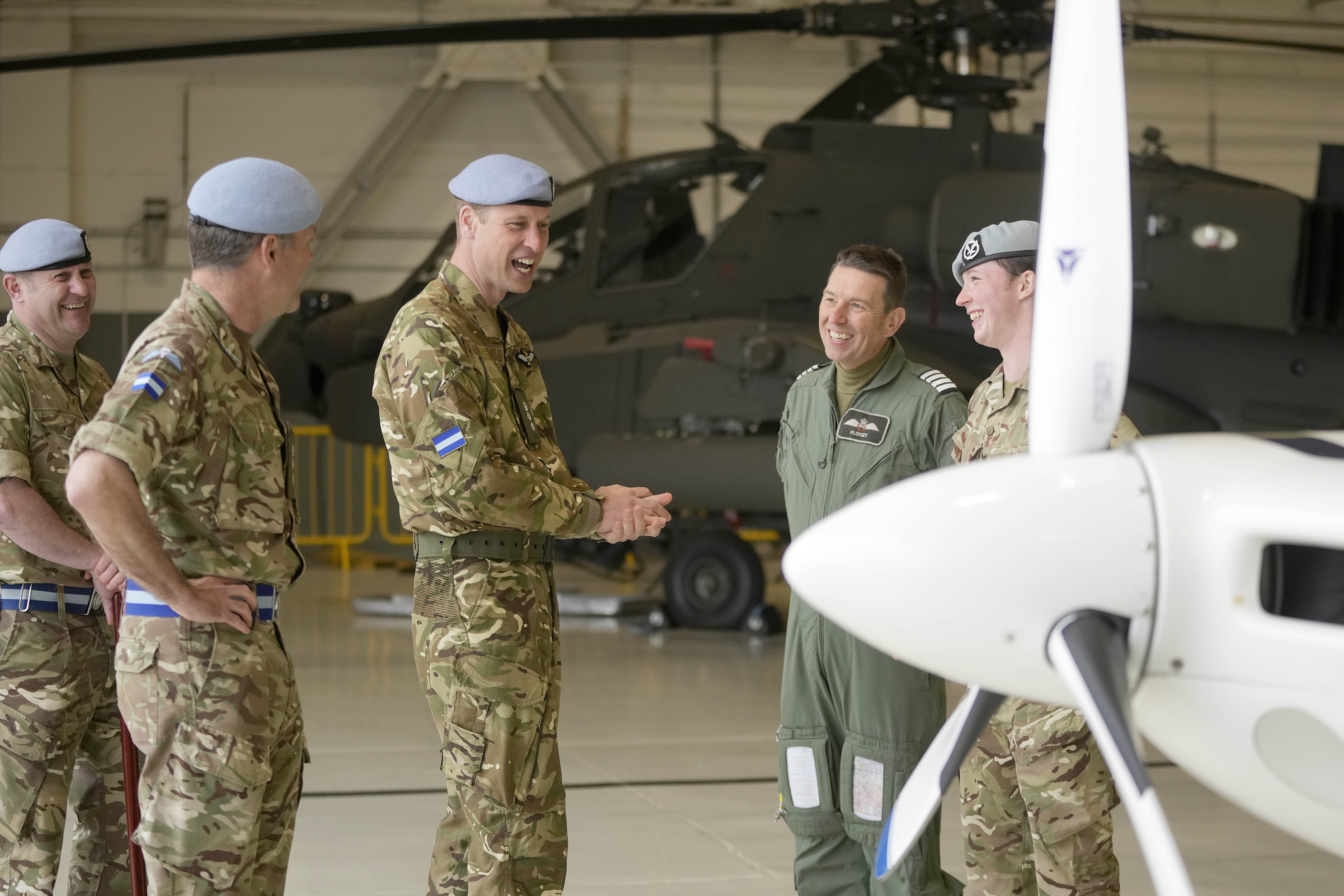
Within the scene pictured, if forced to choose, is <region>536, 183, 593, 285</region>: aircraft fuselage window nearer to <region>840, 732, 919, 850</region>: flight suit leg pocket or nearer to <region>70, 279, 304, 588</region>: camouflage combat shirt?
<region>840, 732, 919, 850</region>: flight suit leg pocket

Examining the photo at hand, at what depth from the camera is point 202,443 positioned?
7.77 ft

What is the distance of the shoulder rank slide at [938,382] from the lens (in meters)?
3.24

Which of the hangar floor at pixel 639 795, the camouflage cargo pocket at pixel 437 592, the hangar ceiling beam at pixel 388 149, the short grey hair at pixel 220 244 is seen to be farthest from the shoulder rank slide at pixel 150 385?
the hangar ceiling beam at pixel 388 149

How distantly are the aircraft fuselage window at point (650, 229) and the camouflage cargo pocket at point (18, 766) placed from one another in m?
5.91

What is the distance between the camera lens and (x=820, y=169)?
8.18 m

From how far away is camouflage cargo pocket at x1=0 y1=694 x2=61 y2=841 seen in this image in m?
3.19

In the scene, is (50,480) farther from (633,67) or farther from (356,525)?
(633,67)

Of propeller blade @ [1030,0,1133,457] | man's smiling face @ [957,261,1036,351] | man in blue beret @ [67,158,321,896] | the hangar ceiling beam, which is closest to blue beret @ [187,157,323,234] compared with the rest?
man in blue beret @ [67,158,321,896]

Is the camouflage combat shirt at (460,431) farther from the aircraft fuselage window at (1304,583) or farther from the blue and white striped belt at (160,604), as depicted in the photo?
the aircraft fuselage window at (1304,583)

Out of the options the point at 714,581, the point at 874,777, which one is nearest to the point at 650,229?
the point at 714,581

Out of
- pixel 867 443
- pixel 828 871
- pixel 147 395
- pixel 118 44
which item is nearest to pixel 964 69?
pixel 867 443

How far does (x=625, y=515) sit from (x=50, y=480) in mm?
1400

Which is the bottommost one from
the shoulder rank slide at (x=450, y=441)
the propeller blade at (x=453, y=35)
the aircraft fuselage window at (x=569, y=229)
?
the shoulder rank slide at (x=450, y=441)

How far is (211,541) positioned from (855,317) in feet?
5.09
